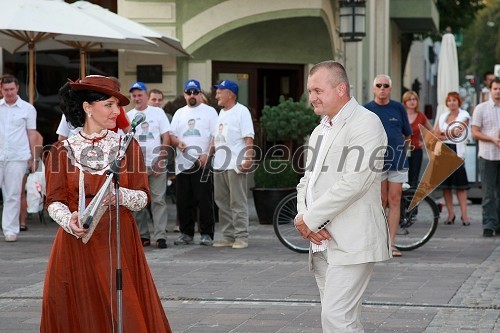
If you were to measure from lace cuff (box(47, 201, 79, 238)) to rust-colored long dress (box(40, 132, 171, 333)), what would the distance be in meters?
0.04

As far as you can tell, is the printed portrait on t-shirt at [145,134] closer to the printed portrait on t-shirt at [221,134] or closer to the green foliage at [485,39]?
the printed portrait on t-shirt at [221,134]

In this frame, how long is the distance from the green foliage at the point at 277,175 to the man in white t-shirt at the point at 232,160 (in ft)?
9.35

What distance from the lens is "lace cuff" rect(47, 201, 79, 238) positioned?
5.67 m

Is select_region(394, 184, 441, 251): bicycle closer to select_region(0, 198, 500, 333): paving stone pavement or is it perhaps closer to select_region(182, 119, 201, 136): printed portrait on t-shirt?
select_region(0, 198, 500, 333): paving stone pavement

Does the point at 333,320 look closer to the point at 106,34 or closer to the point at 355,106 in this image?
the point at 355,106

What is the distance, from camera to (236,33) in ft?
64.7

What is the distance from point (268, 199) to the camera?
1573 centimetres

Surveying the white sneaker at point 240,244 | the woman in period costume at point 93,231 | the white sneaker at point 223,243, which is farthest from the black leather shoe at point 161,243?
the woman in period costume at point 93,231

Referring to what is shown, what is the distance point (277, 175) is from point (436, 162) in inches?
99.7

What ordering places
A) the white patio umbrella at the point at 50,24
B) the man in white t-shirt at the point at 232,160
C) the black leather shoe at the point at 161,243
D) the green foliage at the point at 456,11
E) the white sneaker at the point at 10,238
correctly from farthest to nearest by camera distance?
1. the green foliage at the point at 456,11
2. the white patio umbrella at the point at 50,24
3. the white sneaker at the point at 10,238
4. the black leather shoe at the point at 161,243
5. the man in white t-shirt at the point at 232,160

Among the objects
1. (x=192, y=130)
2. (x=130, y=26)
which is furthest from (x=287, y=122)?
(x=192, y=130)

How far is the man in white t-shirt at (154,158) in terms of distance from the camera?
41.8 feet

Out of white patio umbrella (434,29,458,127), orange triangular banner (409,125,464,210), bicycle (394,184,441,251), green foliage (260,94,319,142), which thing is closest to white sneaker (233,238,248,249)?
bicycle (394,184,441,251)

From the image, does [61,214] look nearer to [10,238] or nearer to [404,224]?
[404,224]
